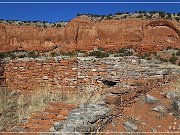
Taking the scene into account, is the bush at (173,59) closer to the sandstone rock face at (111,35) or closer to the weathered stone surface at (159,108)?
the sandstone rock face at (111,35)

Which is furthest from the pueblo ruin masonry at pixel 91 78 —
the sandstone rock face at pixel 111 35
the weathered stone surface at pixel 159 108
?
the weathered stone surface at pixel 159 108

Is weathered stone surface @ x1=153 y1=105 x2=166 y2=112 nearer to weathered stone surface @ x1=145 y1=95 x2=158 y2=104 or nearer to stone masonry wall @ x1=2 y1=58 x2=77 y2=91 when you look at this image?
weathered stone surface @ x1=145 y1=95 x2=158 y2=104

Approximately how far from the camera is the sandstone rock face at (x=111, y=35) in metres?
28.9

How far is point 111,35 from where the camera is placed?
101 ft

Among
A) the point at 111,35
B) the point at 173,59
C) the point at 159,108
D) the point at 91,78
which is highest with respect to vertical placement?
the point at 111,35

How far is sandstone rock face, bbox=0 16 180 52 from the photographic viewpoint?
94.8 ft

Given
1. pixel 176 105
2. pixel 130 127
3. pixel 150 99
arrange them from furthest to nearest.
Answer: pixel 150 99 → pixel 176 105 → pixel 130 127

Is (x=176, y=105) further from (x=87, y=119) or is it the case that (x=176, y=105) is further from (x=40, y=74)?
(x=40, y=74)

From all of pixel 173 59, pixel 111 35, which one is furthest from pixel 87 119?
pixel 111 35

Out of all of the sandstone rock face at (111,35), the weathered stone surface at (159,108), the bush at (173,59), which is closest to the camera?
the weathered stone surface at (159,108)

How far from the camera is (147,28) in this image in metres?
29.9

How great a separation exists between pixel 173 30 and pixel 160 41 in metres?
1.82

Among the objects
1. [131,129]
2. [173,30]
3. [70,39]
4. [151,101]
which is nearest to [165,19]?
[173,30]

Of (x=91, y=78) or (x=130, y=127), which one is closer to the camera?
(x=130, y=127)
